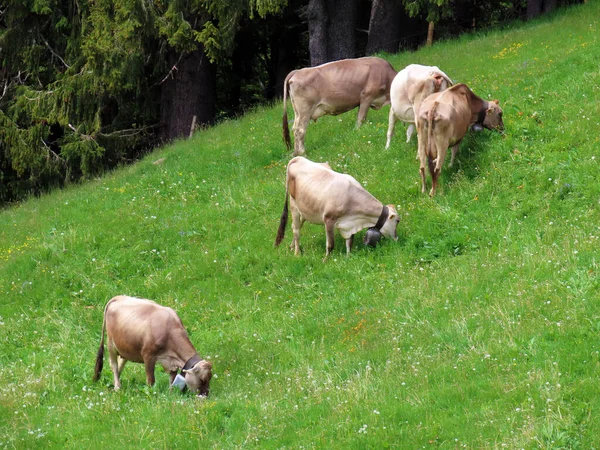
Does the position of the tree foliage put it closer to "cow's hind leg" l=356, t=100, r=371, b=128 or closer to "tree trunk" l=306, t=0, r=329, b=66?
"tree trunk" l=306, t=0, r=329, b=66

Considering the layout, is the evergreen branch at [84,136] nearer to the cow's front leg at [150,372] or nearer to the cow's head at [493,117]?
the cow's head at [493,117]

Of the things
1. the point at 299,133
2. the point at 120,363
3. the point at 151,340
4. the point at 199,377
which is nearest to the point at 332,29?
the point at 299,133

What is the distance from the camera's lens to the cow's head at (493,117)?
17.2m

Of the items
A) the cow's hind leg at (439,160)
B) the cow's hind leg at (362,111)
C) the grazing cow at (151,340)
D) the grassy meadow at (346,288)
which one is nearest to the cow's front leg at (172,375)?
the grazing cow at (151,340)

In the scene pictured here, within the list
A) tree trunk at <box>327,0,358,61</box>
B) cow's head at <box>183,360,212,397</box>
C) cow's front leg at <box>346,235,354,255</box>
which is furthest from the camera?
tree trunk at <box>327,0,358,61</box>

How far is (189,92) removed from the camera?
2808cm

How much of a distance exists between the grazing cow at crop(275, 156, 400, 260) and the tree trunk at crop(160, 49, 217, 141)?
1249cm

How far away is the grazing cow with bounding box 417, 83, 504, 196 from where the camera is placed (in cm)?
1600

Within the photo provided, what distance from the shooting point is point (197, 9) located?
25750 mm

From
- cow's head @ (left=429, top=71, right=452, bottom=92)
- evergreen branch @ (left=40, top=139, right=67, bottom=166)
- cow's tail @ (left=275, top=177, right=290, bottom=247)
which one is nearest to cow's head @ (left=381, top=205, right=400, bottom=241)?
cow's tail @ (left=275, top=177, right=290, bottom=247)

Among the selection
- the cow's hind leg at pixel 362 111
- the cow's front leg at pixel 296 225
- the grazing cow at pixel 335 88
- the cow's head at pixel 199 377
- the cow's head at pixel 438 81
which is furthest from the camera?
the cow's hind leg at pixel 362 111

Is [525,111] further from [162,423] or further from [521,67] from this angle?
[162,423]

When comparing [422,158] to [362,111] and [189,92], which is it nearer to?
[362,111]

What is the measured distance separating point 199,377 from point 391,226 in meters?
5.17
